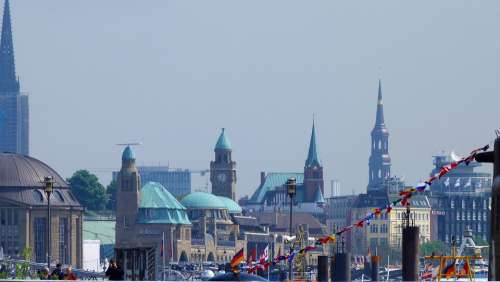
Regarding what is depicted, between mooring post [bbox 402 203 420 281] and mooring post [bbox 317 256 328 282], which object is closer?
mooring post [bbox 402 203 420 281]

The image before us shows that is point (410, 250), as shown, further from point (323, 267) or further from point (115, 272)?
point (323, 267)

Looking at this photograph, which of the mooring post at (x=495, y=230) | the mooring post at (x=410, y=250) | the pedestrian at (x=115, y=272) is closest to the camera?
the mooring post at (x=495, y=230)

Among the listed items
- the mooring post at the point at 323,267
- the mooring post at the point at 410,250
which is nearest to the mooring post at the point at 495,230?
the mooring post at the point at 410,250

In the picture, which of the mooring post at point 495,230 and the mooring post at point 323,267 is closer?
the mooring post at point 495,230

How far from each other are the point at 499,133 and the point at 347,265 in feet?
108

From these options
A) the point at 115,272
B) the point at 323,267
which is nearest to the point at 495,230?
the point at 115,272

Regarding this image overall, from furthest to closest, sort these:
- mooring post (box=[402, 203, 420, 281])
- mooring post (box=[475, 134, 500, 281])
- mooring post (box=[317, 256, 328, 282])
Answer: mooring post (box=[317, 256, 328, 282]), mooring post (box=[402, 203, 420, 281]), mooring post (box=[475, 134, 500, 281])

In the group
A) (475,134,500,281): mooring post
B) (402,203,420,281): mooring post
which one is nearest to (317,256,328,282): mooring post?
(402,203,420,281): mooring post

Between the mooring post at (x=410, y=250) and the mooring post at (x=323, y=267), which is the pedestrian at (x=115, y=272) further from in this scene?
the mooring post at (x=323, y=267)

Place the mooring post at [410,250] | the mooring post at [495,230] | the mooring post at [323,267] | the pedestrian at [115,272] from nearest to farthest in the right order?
the mooring post at [495,230], the pedestrian at [115,272], the mooring post at [410,250], the mooring post at [323,267]

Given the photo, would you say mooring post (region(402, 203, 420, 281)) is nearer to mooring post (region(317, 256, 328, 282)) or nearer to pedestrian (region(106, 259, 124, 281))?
pedestrian (region(106, 259, 124, 281))

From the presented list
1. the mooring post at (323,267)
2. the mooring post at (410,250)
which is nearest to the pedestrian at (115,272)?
the mooring post at (410,250)

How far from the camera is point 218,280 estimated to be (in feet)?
173

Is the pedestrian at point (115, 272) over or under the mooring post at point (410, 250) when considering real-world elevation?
under
